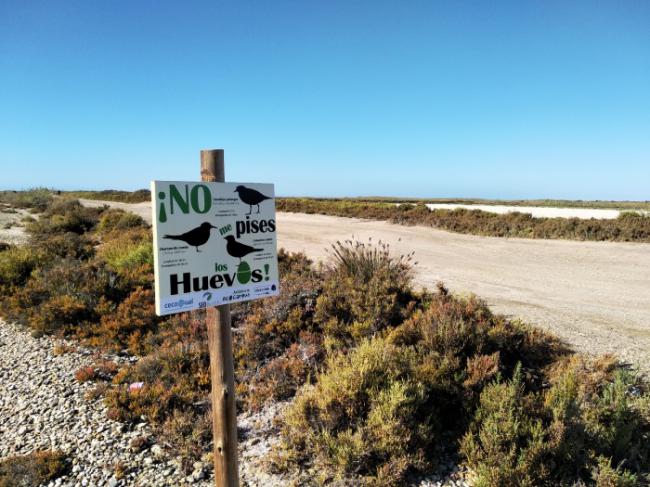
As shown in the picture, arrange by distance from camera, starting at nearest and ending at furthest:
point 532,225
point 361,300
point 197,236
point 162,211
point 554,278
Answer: point 162,211
point 197,236
point 361,300
point 554,278
point 532,225

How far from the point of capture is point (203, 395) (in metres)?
5.38

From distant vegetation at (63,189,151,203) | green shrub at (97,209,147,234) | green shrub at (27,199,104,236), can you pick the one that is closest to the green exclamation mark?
green shrub at (97,209,147,234)

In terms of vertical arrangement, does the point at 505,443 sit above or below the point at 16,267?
below

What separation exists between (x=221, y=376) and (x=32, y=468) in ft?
8.69

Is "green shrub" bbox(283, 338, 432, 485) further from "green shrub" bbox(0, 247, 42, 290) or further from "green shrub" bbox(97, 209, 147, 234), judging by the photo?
"green shrub" bbox(97, 209, 147, 234)

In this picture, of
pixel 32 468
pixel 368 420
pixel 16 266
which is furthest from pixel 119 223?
pixel 368 420

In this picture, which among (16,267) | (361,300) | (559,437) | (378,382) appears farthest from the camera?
(16,267)

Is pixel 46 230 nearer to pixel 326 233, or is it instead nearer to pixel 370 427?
pixel 326 233

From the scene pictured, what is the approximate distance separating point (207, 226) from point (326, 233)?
1676 centimetres

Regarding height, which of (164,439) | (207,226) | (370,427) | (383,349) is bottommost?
(164,439)

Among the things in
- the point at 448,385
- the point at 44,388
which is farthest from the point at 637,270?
the point at 44,388

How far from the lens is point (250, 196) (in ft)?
10.0

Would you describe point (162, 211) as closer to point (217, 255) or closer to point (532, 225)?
point (217, 255)

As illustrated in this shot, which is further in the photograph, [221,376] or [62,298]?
[62,298]
